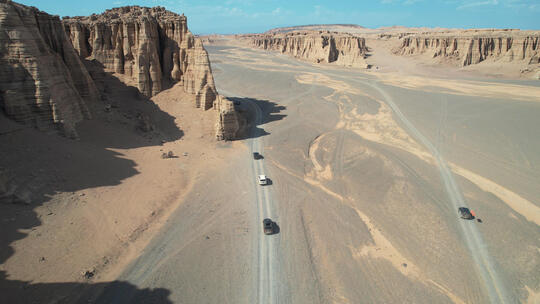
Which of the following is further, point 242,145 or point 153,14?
point 153,14

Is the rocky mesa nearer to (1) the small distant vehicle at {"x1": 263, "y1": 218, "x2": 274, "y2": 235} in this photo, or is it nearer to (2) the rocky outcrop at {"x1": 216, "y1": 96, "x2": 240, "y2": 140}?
(2) the rocky outcrop at {"x1": 216, "y1": 96, "x2": 240, "y2": 140}

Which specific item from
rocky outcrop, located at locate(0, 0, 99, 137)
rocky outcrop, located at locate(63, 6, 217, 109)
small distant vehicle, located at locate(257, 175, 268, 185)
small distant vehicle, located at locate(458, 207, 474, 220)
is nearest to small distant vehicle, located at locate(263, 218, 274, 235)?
small distant vehicle, located at locate(257, 175, 268, 185)

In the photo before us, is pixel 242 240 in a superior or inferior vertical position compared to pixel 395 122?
inferior

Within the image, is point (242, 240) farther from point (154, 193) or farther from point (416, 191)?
point (416, 191)

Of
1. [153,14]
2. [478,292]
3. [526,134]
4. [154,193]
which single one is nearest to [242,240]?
[154,193]

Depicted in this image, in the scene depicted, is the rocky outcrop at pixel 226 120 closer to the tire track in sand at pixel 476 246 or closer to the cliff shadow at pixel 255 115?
the cliff shadow at pixel 255 115

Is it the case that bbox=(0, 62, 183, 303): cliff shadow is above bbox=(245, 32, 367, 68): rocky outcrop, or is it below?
below
